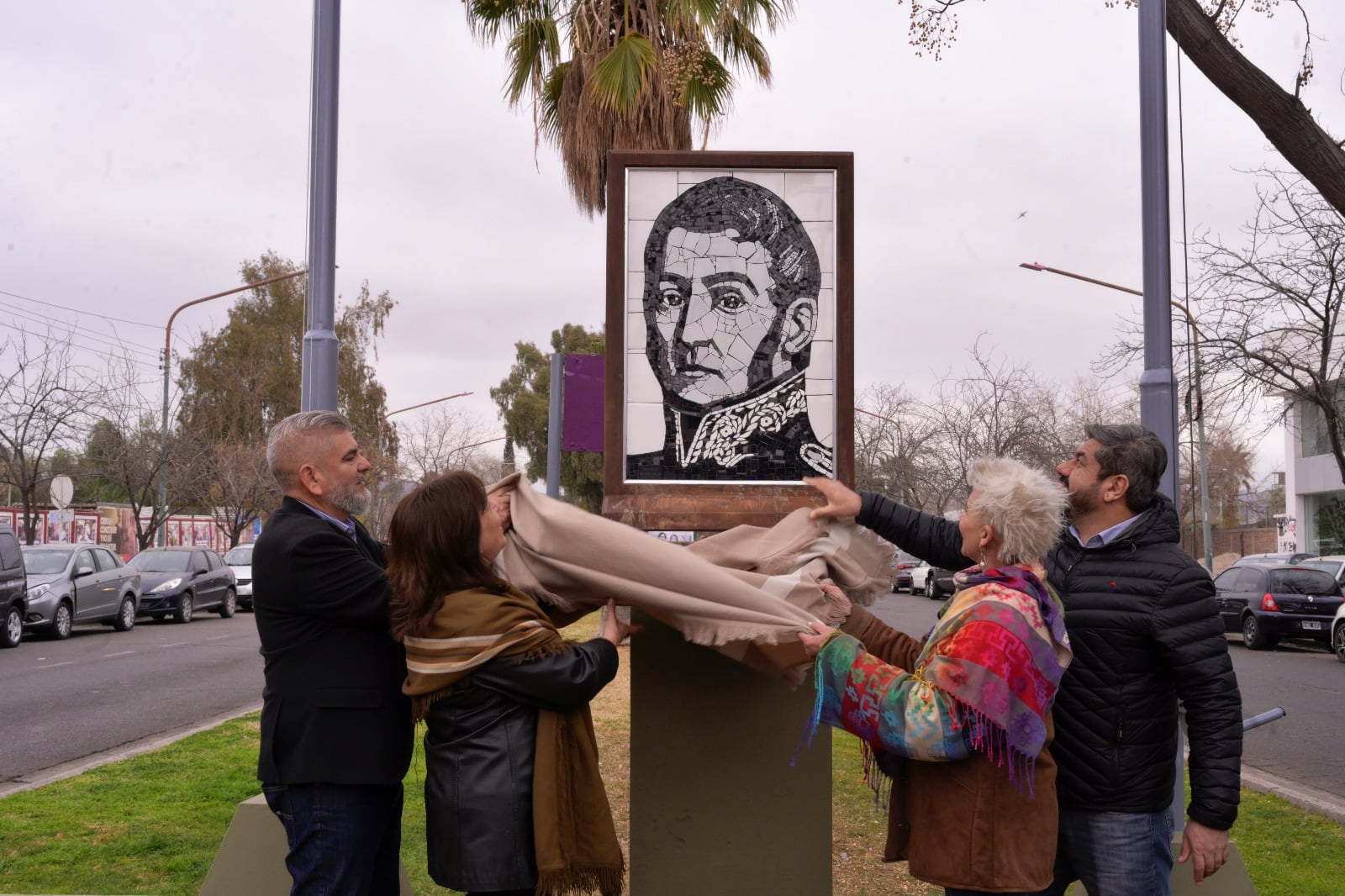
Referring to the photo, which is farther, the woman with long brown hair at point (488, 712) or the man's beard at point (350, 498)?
the man's beard at point (350, 498)

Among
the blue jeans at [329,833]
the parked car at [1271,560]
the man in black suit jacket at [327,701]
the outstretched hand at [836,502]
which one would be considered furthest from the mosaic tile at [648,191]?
the parked car at [1271,560]

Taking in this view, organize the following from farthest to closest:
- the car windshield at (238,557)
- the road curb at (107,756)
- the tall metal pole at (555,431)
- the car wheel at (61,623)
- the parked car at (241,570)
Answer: the car windshield at (238,557) → the parked car at (241,570) → the car wheel at (61,623) → the tall metal pole at (555,431) → the road curb at (107,756)

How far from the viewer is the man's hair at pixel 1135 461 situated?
2938 millimetres

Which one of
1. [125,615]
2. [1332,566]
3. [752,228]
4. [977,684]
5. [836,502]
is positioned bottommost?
[125,615]

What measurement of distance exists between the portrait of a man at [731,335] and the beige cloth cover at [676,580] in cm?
51

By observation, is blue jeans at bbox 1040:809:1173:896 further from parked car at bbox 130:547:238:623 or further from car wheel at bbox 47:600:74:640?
parked car at bbox 130:547:238:623

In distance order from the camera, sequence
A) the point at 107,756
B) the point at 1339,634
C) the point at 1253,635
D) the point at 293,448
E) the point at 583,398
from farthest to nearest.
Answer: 1. the point at 1253,635
2. the point at 1339,634
3. the point at 583,398
4. the point at 107,756
5. the point at 293,448

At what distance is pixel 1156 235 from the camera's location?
4.54 meters

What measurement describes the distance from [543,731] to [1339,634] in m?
16.7

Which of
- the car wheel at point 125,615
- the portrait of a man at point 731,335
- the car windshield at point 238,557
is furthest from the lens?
the car windshield at point 238,557

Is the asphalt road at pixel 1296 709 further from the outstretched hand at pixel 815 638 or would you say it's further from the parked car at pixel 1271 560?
the outstretched hand at pixel 815 638

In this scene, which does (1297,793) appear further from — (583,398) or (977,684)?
(977,684)

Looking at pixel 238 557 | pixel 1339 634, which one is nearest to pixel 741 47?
pixel 1339 634

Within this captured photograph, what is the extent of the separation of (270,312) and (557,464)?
33662 mm
